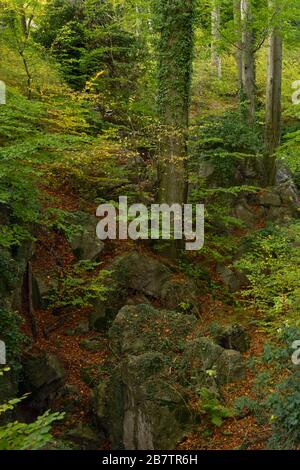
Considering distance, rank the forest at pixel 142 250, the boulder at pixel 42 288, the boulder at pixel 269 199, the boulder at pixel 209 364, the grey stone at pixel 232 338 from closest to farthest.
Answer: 1. the forest at pixel 142 250
2. the boulder at pixel 209 364
3. the grey stone at pixel 232 338
4. the boulder at pixel 42 288
5. the boulder at pixel 269 199

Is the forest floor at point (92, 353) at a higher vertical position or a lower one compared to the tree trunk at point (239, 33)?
lower

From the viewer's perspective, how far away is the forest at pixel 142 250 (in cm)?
652

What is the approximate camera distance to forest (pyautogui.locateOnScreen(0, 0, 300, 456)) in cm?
652

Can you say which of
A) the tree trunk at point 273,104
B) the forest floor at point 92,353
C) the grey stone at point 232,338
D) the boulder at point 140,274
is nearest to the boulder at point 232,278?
the forest floor at point 92,353

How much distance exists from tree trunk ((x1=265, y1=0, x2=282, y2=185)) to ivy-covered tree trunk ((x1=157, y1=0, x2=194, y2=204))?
429 centimetres

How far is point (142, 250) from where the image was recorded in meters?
10.8

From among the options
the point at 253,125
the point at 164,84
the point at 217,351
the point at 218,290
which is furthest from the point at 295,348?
the point at 253,125

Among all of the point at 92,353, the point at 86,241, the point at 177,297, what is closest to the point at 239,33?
the point at 86,241

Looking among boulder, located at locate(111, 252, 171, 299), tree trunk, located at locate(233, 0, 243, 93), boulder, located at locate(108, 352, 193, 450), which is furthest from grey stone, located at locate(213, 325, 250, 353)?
tree trunk, located at locate(233, 0, 243, 93)

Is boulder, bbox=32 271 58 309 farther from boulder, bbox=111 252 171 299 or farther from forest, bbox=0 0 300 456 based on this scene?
boulder, bbox=111 252 171 299

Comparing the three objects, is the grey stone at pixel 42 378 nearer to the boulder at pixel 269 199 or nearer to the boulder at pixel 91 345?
the boulder at pixel 91 345

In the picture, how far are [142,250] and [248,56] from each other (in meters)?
8.04

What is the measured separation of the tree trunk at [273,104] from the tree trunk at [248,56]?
67 centimetres

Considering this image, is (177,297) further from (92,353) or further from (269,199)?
(269,199)
